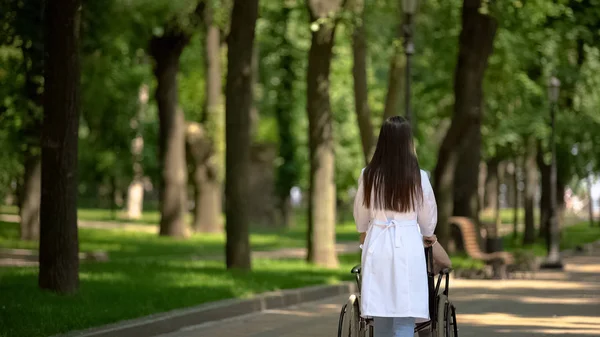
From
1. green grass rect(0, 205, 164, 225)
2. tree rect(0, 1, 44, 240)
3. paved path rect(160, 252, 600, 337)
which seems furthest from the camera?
green grass rect(0, 205, 164, 225)

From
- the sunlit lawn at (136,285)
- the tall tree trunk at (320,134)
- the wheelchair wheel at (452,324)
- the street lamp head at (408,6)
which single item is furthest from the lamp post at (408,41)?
the wheelchair wheel at (452,324)

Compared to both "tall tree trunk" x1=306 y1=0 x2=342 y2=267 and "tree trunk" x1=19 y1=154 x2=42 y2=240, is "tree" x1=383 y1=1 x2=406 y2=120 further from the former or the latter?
"tree trunk" x1=19 y1=154 x2=42 y2=240

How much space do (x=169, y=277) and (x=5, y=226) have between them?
75.9ft

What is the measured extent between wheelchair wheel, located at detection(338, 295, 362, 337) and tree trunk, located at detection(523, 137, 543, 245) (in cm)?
3354

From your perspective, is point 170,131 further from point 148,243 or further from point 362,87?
point 362,87

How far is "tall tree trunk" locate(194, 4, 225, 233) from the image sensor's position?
145 feet

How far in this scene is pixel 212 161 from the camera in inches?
1762

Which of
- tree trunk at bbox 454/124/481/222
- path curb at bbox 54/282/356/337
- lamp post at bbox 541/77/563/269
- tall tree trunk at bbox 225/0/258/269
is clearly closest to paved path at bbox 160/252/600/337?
path curb at bbox 54/282/356/337

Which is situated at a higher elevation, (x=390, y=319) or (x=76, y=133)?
(x=76, y=133)

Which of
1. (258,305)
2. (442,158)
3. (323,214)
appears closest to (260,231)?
(442,158)

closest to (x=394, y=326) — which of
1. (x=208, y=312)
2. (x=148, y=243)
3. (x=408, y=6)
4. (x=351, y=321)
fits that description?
(x=351, y=321)

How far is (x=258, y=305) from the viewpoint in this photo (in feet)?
60.8

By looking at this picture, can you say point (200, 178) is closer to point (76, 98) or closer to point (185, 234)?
point (185, 234)

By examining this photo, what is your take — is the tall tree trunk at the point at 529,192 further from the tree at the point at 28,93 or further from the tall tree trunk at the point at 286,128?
the tall tree trunk at the point at 286,128
